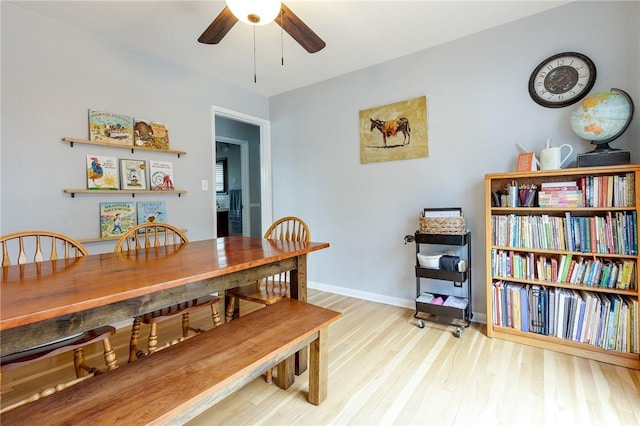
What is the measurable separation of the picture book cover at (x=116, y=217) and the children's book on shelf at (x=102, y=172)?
0.50ft

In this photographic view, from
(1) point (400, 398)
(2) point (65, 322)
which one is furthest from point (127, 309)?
(1) point (400, 398)

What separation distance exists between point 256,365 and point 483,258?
2.05 metres

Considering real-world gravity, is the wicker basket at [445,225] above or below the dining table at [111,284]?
above

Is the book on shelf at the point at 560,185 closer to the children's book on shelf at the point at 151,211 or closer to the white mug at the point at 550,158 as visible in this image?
the white mug at the point at 550,158

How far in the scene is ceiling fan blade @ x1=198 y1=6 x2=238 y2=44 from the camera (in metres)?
1.62

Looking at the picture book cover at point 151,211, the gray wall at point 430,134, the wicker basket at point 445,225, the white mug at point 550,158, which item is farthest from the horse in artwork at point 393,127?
the picture book cover at point 151,211

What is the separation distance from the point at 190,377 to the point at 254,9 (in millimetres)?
1651

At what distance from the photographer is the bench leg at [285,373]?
5.21 ft

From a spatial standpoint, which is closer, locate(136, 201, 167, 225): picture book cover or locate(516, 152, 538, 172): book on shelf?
locate(516, 152, 538, 172): book on shelf

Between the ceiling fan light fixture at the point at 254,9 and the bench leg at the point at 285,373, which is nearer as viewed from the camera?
the ceiling fan light fixture at the point at 254,9

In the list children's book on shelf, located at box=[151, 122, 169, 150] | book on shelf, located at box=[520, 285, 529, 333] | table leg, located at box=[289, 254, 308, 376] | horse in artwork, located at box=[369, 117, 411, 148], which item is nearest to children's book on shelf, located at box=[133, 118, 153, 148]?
children's book on shelf, located at box=[151, 122, 169, 150]

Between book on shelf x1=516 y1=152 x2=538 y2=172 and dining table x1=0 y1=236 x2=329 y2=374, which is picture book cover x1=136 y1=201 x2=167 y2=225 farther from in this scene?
book on shelf x1=516 y1=152 x2=538 y2=172

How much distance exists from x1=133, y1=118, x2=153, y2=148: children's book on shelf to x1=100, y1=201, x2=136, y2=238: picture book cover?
53 cm

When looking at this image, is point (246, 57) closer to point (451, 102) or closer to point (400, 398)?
point (451, 102)
